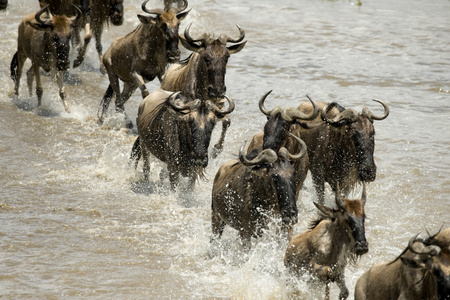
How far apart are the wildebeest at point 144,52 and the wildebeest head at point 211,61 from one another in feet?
4.56

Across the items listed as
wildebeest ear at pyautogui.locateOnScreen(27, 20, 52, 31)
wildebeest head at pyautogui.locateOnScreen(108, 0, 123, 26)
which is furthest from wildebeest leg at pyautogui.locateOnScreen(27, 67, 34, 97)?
wildebeest head at pyautogui.locateOnScreen(108, 0, 123, 26)

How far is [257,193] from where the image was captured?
7039mm

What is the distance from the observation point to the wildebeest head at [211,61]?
32.9ft

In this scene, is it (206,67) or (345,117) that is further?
(206,67)

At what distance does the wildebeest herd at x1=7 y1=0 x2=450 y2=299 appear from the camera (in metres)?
5.66

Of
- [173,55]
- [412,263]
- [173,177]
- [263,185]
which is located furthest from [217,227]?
[173,55]

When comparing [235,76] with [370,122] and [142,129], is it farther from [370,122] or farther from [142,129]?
[370,122]

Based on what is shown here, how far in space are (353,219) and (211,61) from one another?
185 inches

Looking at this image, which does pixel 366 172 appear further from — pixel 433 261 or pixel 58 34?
pixel 58 34

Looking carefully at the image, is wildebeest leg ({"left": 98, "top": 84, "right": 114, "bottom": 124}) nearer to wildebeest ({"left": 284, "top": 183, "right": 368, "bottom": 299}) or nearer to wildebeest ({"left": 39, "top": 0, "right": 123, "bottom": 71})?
wildebeest ({"left": 39, "top": 0, "right": 123, "bottom": 71})

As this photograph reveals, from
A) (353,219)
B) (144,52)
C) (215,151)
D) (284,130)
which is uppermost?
(353,219)

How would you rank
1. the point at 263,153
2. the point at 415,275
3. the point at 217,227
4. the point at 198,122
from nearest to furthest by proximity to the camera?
the point at 415,275 → the point at 263,153 → the point at 217,227 → the point at 198,122

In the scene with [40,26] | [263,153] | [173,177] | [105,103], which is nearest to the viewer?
[263,153]

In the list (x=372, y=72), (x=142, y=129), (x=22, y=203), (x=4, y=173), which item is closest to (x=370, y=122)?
(x=142, y=129)
